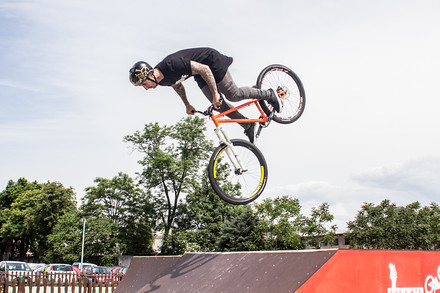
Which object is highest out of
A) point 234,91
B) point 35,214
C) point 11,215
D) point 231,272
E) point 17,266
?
point 11,215

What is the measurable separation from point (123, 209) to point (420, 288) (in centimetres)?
3846

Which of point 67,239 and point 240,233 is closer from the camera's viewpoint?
point 240,233

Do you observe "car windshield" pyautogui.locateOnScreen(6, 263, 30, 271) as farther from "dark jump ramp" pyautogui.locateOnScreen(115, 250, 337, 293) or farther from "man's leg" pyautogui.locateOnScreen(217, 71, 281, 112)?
"man's leg" pyautogui.locateOnScreen(217, 71, 281, 112)

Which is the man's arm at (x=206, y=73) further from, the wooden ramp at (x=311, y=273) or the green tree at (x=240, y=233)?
the green tree at (x=240, y=233)

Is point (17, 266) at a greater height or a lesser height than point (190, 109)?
lesser

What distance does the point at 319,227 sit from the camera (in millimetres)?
39438

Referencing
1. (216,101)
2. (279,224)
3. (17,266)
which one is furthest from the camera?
(279,224)

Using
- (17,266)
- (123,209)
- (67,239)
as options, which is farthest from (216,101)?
(67,239)

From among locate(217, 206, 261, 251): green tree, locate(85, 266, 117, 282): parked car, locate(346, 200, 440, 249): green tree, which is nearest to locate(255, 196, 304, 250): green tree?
locate(217, 206, 261, 251): green tree

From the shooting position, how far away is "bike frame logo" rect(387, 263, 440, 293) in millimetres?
6242

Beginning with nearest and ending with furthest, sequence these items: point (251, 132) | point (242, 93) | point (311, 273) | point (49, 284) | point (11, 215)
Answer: point (311, 273) → point (242, 93) → point (251, 132) → point (49, 284) → point (11, 215)

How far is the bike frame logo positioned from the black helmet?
4468 mm

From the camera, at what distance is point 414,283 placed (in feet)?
21.4

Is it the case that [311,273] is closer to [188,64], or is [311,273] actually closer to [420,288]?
[420,288]
